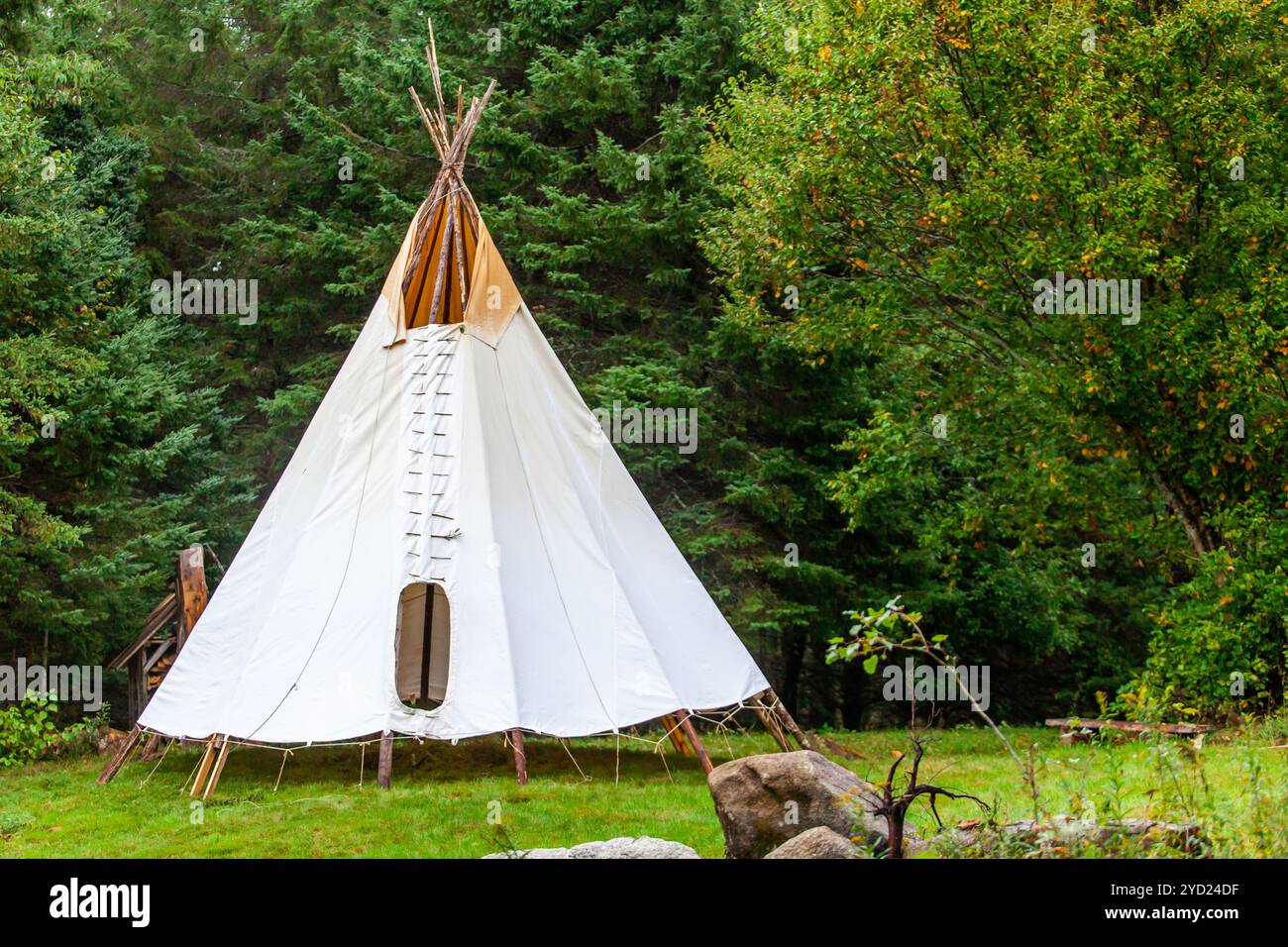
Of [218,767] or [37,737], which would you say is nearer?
[218,767]

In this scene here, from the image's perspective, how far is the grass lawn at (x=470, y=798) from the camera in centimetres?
663

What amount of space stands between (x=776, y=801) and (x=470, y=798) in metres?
3.16

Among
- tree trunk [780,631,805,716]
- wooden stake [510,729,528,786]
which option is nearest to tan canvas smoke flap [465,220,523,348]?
wooden stake [510,729,528,786]

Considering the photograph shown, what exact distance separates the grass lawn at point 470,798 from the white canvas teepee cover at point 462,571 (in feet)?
1.86

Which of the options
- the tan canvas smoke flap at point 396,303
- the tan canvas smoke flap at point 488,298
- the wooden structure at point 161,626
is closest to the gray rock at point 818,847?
the tan canvas smoke flap at point 488,298

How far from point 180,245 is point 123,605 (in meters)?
7.92

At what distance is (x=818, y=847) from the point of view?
5.76 metres

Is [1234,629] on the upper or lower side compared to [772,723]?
upper

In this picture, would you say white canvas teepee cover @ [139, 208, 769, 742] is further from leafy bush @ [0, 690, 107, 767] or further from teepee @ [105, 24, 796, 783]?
leafy bush @ [0, 690, 107, 767]

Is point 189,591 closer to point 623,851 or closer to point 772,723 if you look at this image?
point 772,723

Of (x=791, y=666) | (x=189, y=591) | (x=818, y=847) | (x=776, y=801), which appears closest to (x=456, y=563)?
(x=189, y=591)
